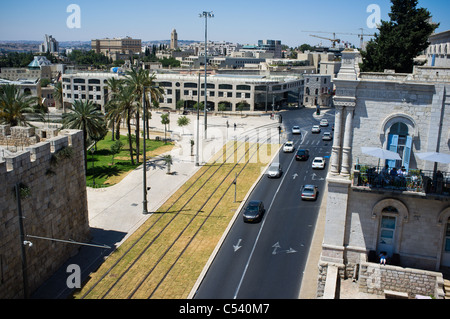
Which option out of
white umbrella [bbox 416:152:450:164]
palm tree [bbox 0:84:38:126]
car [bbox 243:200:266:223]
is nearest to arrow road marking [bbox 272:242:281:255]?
car [bbox 243:200:266:223]

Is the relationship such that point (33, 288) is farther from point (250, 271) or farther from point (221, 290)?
point (250, 271)

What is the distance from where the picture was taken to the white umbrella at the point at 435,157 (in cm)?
2150

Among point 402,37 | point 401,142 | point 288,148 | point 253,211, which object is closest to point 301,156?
point 288,148

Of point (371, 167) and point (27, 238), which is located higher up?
point (371, 167)

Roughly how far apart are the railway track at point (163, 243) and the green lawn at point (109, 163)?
9.83 meters

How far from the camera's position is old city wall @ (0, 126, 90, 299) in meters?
22.5

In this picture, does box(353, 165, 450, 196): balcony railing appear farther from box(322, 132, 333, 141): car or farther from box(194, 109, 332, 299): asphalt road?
box(322, 132, 333, 141): car

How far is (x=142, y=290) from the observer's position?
1013 inches

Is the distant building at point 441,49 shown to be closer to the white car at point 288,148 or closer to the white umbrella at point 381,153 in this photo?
the white car at point 288,148

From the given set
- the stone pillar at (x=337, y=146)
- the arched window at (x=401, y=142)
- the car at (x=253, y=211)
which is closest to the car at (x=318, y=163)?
the car at (x=253, y=211)

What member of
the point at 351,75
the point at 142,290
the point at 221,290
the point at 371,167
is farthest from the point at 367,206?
the point at 142,290

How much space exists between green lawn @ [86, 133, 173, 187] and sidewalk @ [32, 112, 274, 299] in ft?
4.99

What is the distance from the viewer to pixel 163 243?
31.8 m
